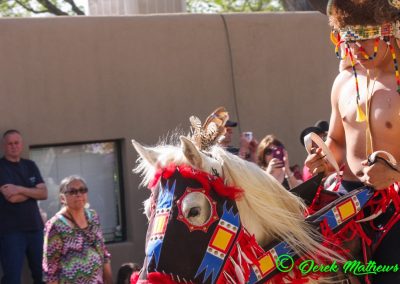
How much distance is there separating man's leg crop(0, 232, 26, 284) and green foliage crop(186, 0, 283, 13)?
41.0ft

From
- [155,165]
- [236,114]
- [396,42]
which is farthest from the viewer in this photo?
[236,114]

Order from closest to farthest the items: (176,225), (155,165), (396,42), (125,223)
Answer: (176,225) → (155,165) → (396,42) → (125,223)

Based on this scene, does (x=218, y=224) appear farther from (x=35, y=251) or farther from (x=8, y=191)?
(x=35, y=251)

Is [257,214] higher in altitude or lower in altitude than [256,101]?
lower

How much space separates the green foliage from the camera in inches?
798

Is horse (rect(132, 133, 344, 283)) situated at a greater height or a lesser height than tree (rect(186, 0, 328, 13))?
lesser

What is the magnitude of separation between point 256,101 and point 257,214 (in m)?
6.50

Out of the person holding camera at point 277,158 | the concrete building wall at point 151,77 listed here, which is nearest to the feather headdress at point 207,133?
the person holding camera at point 277,158

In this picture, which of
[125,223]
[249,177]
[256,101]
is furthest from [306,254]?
[256,101]

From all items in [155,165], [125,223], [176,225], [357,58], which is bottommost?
[125,223]

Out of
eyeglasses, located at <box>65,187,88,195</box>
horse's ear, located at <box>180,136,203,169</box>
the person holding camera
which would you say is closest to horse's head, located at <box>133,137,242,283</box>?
horse's ear, located at <box>180,136,203,169</box>

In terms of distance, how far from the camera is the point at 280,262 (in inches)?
156

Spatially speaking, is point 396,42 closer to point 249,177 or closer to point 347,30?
point 347,30

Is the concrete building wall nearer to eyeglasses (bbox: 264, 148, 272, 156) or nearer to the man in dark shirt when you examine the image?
the man in dark shirt
